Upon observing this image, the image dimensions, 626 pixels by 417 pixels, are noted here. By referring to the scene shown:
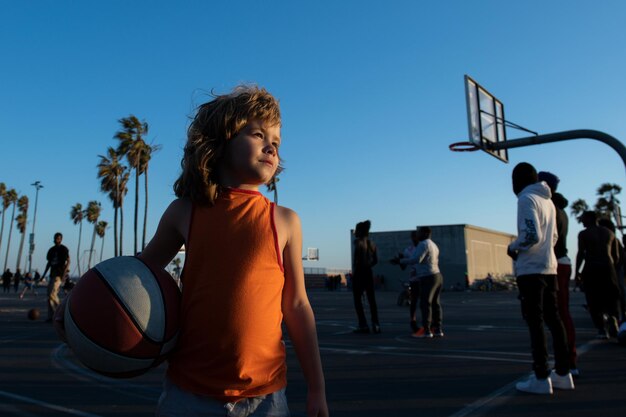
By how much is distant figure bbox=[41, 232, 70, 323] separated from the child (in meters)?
10.6

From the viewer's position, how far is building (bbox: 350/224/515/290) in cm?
4091

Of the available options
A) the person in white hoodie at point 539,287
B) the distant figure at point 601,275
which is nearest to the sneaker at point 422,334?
the distant figure at point 601,275

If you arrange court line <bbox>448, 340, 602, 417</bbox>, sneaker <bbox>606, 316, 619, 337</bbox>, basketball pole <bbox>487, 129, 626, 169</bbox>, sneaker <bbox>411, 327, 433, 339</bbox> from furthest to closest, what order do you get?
basketball pole <bbox>487, 129, 626, 169</bbox> → sneaker <bbox>411, 327, 433, 339</bbox> → sneaker <bbox>606, 316, 619, 337</bbox> → court line <bbox>448, 340, 602, 417</bbox>

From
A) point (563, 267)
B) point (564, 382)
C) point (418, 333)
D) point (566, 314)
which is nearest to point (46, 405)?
point (564, 382)

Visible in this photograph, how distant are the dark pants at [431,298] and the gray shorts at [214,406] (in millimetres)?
7452

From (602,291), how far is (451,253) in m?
33.6

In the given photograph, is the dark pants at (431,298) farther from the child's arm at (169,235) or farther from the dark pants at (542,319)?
the child's arm at (169,235)

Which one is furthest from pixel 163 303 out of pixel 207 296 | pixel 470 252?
pixel 470 252

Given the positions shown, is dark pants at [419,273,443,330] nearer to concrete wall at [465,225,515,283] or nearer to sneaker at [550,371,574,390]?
sneaker at [550,371,574,390]

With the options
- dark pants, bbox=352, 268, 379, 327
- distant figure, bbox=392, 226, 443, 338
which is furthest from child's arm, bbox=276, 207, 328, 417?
dark pants, bbox=352, 268, 379, 327

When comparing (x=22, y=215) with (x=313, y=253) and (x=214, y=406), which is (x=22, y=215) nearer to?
(x=313, y=253)

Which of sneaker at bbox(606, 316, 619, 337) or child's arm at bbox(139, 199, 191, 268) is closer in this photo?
child's arm at bbox(139, 199, 191, 268)

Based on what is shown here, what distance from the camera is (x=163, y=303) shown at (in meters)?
1.83

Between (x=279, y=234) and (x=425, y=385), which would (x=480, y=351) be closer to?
(x=425, y=385)
